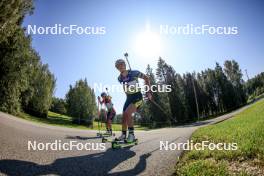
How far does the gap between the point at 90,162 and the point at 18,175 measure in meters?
1.82

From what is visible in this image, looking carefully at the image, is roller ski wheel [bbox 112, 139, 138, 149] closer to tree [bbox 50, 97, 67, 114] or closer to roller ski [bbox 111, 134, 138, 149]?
roller ski [bbox 111, 134, 138, 149]

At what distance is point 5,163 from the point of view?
16.1 feet

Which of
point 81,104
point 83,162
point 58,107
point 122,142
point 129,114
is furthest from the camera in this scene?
point 58,107

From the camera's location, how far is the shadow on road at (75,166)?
4.62 metres

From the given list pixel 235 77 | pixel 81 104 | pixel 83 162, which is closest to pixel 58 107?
pixel 81 104

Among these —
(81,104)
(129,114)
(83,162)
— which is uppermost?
(81,104)

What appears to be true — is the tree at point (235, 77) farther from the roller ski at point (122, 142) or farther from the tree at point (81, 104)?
the roller ski at point (122, 142)

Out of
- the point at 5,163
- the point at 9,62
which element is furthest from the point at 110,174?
the point at 9,62

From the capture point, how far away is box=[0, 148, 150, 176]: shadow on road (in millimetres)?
4617

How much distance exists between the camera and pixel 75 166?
17.3ft

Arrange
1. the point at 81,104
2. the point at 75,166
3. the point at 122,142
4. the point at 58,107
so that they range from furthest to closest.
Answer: the point at 58,107 → the point at 81,104 → the point at 122,142 → the point at 75,166

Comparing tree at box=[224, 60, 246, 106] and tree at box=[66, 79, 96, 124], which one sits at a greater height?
tree at box=[224, 60, 246, 106]

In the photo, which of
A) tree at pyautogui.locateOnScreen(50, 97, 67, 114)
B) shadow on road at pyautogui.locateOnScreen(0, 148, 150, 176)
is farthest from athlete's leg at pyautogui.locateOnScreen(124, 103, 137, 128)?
tree at pyautogui.locateOnScreen(50, 97, 67, 114)

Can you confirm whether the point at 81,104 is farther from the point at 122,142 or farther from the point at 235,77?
the point at 235,77
